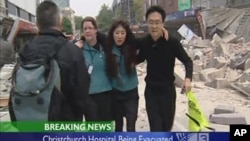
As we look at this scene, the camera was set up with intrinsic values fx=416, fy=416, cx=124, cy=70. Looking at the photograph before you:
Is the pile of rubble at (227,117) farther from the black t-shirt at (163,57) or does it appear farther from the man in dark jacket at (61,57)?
the man in dark jacket at (61,57)

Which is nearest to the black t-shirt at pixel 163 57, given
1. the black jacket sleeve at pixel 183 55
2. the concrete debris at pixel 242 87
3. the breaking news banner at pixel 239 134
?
the black jacket sleeve at pixel 183 55

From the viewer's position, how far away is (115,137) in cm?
292

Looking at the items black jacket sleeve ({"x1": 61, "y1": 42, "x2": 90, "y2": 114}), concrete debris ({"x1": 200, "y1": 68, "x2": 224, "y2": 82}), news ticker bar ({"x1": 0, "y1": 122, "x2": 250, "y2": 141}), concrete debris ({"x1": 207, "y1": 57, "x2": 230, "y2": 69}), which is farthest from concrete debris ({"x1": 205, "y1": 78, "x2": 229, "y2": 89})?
black jacket sleeve ({"x1": 61, "y1": 42, "x2": 90, "y2": 114})

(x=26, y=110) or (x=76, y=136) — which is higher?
(x=26, y=110)

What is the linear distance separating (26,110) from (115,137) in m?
0.69

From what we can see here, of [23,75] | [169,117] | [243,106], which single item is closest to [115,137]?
[23,75]

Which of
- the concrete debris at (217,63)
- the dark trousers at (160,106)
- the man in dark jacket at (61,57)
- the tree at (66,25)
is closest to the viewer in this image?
the man in dark jacket at (61,57)

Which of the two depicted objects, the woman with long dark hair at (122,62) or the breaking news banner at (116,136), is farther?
the woman with long dark hair at (122,62)

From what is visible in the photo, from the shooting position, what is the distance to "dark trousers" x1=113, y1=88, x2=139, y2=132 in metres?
3.86

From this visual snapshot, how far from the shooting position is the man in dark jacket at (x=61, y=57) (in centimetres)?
255

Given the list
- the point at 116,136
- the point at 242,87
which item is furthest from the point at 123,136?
the point at 242,87

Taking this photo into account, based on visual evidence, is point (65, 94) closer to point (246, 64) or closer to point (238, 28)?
point (246, 64)

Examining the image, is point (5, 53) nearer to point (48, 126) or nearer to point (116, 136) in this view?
point (48, 126)

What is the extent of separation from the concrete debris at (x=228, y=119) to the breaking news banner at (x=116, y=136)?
272 cm
